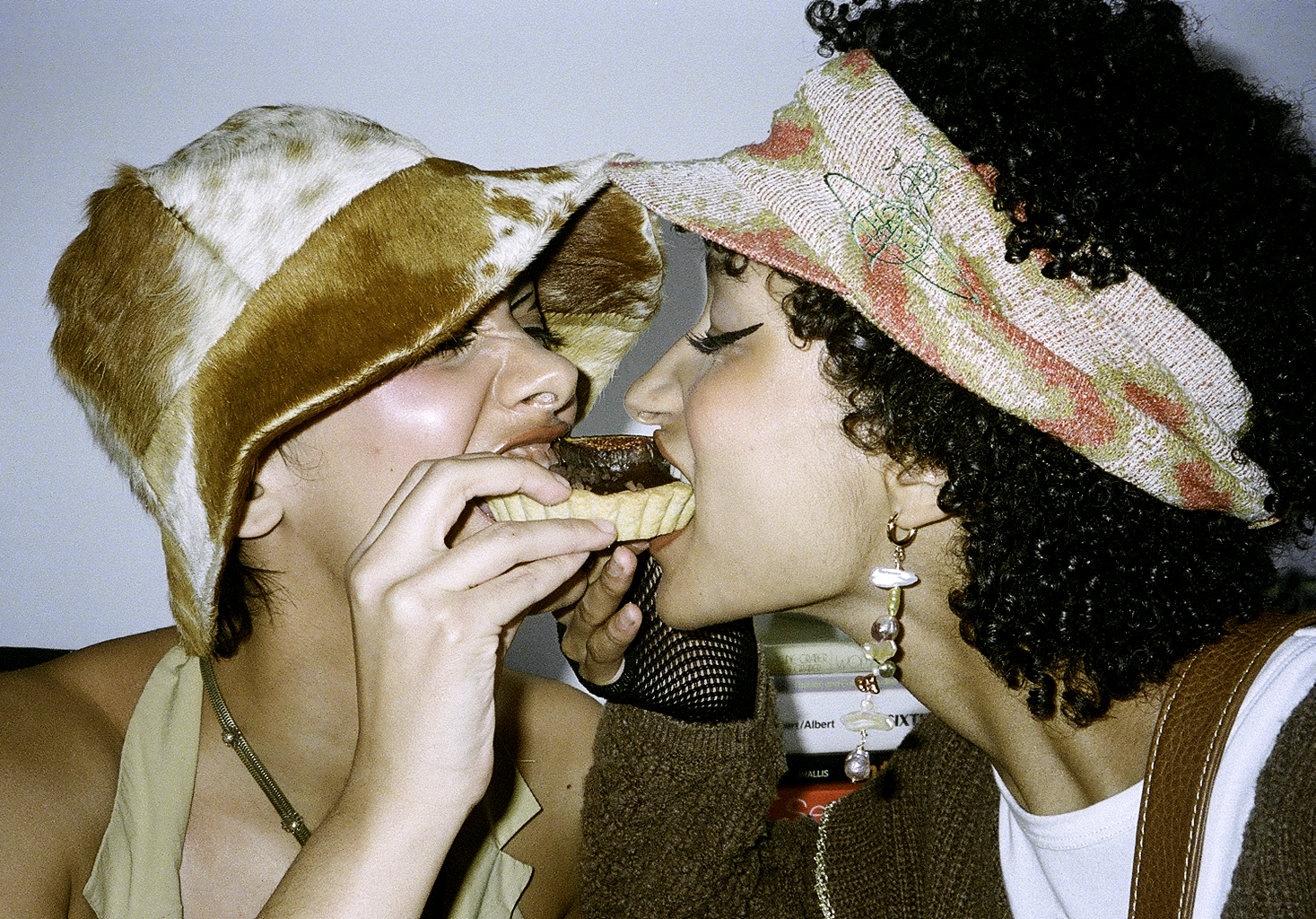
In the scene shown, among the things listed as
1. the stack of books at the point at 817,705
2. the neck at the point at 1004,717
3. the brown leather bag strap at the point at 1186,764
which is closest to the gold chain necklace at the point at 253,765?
the neck at the point at 1004,717

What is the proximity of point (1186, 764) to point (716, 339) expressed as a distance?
82 centimetres

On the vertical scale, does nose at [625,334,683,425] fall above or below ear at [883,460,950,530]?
above

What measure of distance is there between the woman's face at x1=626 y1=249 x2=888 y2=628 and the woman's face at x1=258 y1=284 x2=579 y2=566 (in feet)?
0.90

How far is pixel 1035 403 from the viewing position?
0.99 m

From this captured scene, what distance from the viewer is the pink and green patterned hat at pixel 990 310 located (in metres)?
0.99

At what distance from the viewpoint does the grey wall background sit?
6.72 ft

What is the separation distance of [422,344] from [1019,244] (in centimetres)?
78

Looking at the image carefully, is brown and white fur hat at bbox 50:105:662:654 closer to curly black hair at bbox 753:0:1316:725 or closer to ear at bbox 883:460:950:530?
curly black hair at bbox 753:0:1316:725

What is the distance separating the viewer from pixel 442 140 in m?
2.16

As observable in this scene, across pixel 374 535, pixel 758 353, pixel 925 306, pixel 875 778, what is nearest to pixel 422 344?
pixel 374 535

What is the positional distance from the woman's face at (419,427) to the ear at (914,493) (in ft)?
1.77

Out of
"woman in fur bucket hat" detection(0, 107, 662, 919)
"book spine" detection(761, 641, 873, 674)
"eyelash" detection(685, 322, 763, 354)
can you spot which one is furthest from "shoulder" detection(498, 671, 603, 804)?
"eyelash" detection(685, 322, 763, 354)

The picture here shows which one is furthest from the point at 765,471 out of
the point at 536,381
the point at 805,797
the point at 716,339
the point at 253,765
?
the point at 805,797

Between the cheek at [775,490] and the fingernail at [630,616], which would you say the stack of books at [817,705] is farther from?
the cheek at [775,490]
